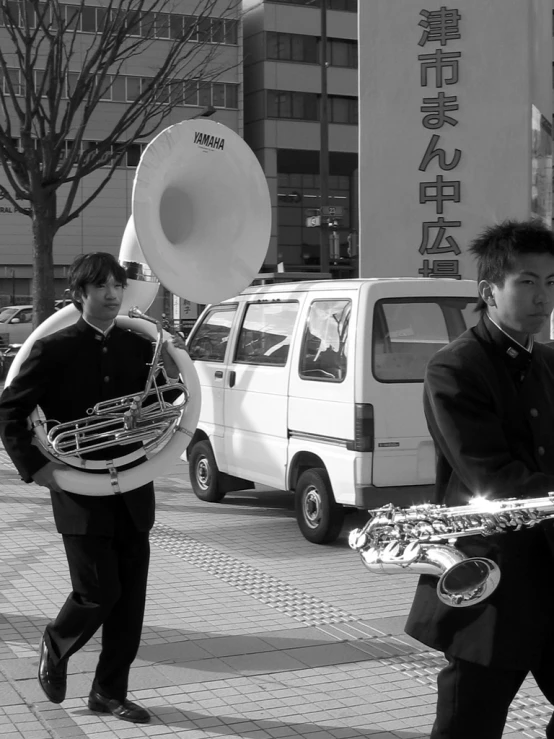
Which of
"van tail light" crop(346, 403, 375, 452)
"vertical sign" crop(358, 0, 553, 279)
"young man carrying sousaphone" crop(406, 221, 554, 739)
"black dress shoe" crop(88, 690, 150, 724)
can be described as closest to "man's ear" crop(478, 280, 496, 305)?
"young man carrying sousaphone" crop(406, 221, 554, 739)

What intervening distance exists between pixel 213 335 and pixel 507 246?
6561 mm

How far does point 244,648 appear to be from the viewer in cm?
529

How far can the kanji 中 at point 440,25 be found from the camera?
10.7m

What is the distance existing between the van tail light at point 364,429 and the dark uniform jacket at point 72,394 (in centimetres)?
280

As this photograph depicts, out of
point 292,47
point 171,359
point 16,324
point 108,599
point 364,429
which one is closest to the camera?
point 108,599

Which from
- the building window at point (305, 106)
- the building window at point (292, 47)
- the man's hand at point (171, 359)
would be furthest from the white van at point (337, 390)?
the building window at point (292, 47)

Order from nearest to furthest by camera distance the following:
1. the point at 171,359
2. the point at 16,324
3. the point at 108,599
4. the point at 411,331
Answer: the point at 108,599 → the point at 171,359 → the point at 411,331 → the point at 16,324

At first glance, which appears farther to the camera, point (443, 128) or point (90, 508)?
point (443, 128)

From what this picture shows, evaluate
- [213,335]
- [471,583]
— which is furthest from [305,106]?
[471,583]

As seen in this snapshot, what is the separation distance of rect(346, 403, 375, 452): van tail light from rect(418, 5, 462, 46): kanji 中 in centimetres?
512

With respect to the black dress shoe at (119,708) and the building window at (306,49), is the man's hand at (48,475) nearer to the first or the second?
the black dress shoe at (119,708)

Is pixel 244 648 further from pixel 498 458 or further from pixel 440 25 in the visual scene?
pixel 440 25

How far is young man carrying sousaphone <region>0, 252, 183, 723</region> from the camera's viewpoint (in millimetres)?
4227

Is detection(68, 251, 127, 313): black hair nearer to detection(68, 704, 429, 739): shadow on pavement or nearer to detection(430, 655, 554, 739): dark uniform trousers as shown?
detection(68, 704, 429, 739): shadow on pavement
